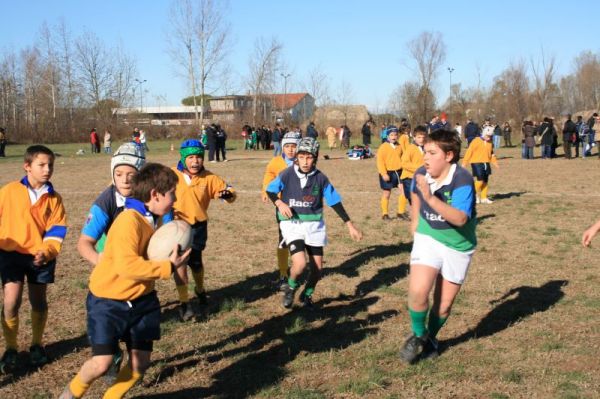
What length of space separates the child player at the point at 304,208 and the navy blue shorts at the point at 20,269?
247 centimetres

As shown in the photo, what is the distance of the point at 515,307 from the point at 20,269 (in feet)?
17.0

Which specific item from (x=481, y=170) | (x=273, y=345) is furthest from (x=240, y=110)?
(x=273, y=345)

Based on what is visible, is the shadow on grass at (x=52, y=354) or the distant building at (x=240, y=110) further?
the distant building at (x=240, y=110)

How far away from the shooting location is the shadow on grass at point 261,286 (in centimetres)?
698

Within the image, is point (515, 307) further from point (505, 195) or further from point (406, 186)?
point (505, 195)

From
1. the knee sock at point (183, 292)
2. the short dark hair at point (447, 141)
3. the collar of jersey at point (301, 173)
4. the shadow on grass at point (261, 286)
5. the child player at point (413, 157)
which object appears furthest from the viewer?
the child player at point (413, 157)

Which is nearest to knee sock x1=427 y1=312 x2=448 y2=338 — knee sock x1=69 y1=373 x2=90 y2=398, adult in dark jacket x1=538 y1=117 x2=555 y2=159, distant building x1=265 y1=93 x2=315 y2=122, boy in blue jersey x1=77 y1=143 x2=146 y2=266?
boy in blue jersey x1=77 y1=143 x2=146 y2=266

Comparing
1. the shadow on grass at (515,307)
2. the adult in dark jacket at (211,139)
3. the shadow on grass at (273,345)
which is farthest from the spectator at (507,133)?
the shadow on grass at (273,345)

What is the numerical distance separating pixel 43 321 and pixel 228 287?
2852 millimetres

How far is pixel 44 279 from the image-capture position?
209 inches

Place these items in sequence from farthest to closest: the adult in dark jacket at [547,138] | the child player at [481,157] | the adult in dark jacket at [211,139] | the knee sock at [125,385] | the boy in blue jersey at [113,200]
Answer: the adult in dark jacket at [211,139]
the adult in dark jacket at [547,138]
the child player at [481,157]
the boy in blue jersey at [113,200]
the knee sock at [125,385]

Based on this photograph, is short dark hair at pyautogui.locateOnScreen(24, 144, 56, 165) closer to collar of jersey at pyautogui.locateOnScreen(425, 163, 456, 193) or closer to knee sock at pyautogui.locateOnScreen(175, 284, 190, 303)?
knee sock at pyautogui.locateOnScreen(175, 284, 190, 303)

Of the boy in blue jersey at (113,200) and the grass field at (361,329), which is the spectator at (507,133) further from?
the boy in blue jersey at (113,200)

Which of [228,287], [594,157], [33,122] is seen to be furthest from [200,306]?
[33,122]
